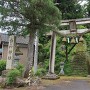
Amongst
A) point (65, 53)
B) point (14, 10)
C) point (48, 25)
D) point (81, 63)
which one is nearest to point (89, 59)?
point (81, 63)

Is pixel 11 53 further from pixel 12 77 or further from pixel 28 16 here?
pixel 12 77

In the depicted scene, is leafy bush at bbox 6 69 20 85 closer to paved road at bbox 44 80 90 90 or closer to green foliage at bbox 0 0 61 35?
paved road at bbox 44 80 90 90

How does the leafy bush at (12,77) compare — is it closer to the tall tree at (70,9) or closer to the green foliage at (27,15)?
the green foliage at (27,15)

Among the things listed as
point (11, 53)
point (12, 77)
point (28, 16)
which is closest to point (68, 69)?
point (11, 53)

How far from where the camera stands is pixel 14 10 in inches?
534

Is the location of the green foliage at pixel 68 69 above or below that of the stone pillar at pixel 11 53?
below

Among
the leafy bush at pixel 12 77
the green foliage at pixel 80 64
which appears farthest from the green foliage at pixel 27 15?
the green foliage at pixel 80 64

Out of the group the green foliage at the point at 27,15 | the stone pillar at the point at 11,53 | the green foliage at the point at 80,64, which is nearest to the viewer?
the green foliage at the point at 27,15

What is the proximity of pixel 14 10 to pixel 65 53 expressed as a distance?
40.7 feet

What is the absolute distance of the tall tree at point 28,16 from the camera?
517 inches

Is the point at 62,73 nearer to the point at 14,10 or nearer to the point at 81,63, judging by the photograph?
the point at 81,63

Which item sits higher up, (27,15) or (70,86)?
(27,15)

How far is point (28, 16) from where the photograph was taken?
13477 mm

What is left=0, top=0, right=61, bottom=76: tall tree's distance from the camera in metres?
13.1
